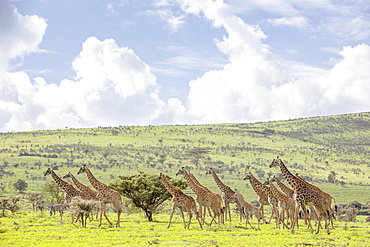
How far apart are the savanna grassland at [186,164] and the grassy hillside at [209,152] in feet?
0.89

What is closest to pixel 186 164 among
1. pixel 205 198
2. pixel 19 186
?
pixel 19 186

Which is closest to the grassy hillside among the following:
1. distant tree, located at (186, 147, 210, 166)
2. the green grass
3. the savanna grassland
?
the savanna grassland

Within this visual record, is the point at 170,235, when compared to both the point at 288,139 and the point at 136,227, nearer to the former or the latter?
the point at 136,227

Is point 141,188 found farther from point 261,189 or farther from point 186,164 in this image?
point 186,164

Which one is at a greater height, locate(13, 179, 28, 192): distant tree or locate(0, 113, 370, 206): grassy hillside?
locate(0, 113, 370, 206): grassy hillside

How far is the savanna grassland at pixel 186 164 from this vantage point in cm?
2445

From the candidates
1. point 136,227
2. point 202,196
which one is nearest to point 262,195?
point 202,196

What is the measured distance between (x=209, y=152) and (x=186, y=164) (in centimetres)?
1921

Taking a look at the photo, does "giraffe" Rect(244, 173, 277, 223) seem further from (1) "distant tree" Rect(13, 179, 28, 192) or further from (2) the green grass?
(1) "distant tree" Rect(13, 179, 28, 192)

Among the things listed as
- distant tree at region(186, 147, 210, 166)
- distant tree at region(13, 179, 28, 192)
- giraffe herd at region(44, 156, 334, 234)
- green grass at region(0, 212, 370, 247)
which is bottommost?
green grass at region(0, 212, 370, 247)

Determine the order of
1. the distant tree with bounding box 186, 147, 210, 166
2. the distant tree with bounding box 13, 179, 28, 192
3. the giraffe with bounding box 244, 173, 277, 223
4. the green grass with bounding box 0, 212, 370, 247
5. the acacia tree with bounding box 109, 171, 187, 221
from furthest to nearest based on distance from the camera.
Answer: the distant tree with bounding box 186, 147, 210, 166
the distant tree with bounding box 13, 179, 28, 192
the acacia tree with bounding box 109, 171, 187, 221
the giraffe with bounding box 244, 173, 277, 223
the green grass with bounding box 0, 212, 370, 247

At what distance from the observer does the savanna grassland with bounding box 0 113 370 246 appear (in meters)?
24.5

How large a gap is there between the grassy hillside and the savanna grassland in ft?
0.89

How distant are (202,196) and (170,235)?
4590 mm
